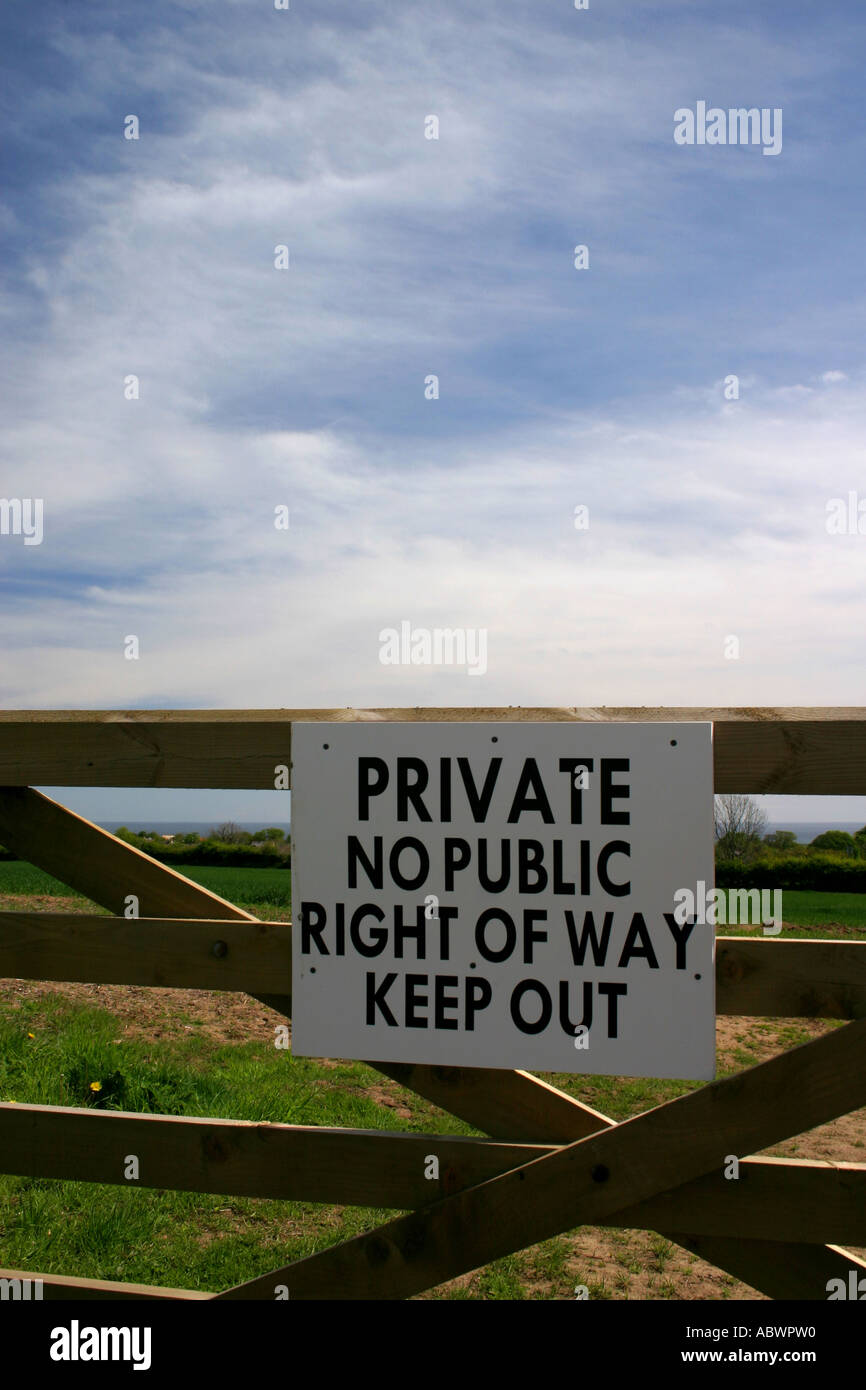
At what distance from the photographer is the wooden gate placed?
258 cm

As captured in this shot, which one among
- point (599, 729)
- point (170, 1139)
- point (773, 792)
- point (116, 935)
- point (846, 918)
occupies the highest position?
point (599, 729)

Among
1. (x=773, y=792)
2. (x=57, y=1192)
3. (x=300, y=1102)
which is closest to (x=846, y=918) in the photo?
(x=300, y=1102)

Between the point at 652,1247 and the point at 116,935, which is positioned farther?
the point at 652,1247

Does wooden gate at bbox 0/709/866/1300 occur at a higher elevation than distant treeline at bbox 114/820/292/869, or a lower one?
higher

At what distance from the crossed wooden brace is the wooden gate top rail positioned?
20cm

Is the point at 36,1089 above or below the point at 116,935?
below

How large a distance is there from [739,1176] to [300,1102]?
4342 millimetres

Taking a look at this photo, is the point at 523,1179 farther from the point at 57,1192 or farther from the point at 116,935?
the point at 57,1192

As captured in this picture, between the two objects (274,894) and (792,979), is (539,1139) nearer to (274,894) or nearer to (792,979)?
(792,979)

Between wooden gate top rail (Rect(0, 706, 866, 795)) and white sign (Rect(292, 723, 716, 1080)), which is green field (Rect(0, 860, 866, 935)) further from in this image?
white sign (Rect(292, 723, 716, 1080))

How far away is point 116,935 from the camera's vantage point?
305 cm

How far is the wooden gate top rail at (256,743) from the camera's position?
2568 millimetres

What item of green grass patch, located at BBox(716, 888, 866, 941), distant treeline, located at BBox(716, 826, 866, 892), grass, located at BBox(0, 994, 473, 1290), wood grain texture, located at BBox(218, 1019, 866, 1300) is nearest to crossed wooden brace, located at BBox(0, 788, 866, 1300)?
wood grain texture, located at BBox(218, 1019, 866, 1300)

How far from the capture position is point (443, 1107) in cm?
286
